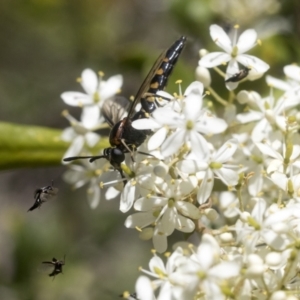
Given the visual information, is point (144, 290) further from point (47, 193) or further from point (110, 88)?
point (110, 88)

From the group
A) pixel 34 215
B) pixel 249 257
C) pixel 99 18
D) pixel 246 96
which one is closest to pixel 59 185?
pixel 34 215

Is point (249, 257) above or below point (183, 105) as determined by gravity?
below

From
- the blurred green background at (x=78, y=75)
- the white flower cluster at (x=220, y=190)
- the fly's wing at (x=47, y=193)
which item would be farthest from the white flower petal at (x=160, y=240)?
the blurred green background at (x=78, y=75)

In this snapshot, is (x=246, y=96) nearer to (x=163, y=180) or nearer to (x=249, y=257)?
(x=163, y=180)

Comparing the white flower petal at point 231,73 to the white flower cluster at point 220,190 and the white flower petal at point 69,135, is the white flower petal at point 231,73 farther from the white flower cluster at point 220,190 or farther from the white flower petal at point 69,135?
the white flower petal at point 69,135

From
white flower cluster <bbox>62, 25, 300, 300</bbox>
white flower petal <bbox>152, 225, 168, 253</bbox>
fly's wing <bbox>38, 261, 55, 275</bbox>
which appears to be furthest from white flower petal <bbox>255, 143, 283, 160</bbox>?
fly's wing <bbox>38, 261, 55, 275</bbox>

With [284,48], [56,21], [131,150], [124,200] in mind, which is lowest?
[124,200]
